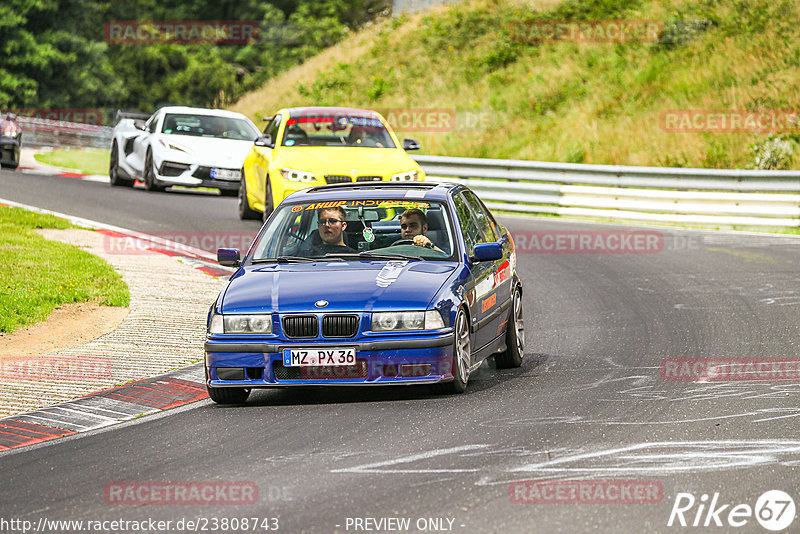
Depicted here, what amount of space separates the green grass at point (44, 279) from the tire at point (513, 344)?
4452mm

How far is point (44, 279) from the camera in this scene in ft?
46.0

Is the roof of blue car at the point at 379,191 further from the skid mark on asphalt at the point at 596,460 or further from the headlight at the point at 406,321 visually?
the skid mark on asphalt at the point at 596,460

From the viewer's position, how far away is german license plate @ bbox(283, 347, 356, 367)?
8.53m

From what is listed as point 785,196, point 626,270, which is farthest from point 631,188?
point 626,270

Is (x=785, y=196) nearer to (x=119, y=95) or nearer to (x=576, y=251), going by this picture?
(x=576, y=251)

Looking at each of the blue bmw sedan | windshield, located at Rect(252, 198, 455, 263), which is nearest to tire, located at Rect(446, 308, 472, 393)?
the blue bmw sedan

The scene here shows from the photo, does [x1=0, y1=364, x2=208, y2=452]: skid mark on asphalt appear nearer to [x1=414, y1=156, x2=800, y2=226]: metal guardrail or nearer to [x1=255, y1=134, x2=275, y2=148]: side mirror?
[x1=255, y1=134, x2=275, y2=148]: side mirror

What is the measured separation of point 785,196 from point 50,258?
11.9m

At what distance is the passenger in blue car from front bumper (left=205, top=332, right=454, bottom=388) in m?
1.36

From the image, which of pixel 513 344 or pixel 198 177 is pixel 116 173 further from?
pixel 513 344

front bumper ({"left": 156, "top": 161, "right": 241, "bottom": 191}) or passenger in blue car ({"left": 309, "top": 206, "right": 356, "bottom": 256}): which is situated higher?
passenger in blue car ({"left": 309, "top": 206, "right": 356, "bottom": 256})

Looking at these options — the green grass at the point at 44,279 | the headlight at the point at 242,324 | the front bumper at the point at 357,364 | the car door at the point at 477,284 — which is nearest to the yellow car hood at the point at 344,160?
the green grass at the point at 44,279

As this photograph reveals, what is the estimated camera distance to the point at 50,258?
51.0 ft

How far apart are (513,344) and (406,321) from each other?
1.90 m
